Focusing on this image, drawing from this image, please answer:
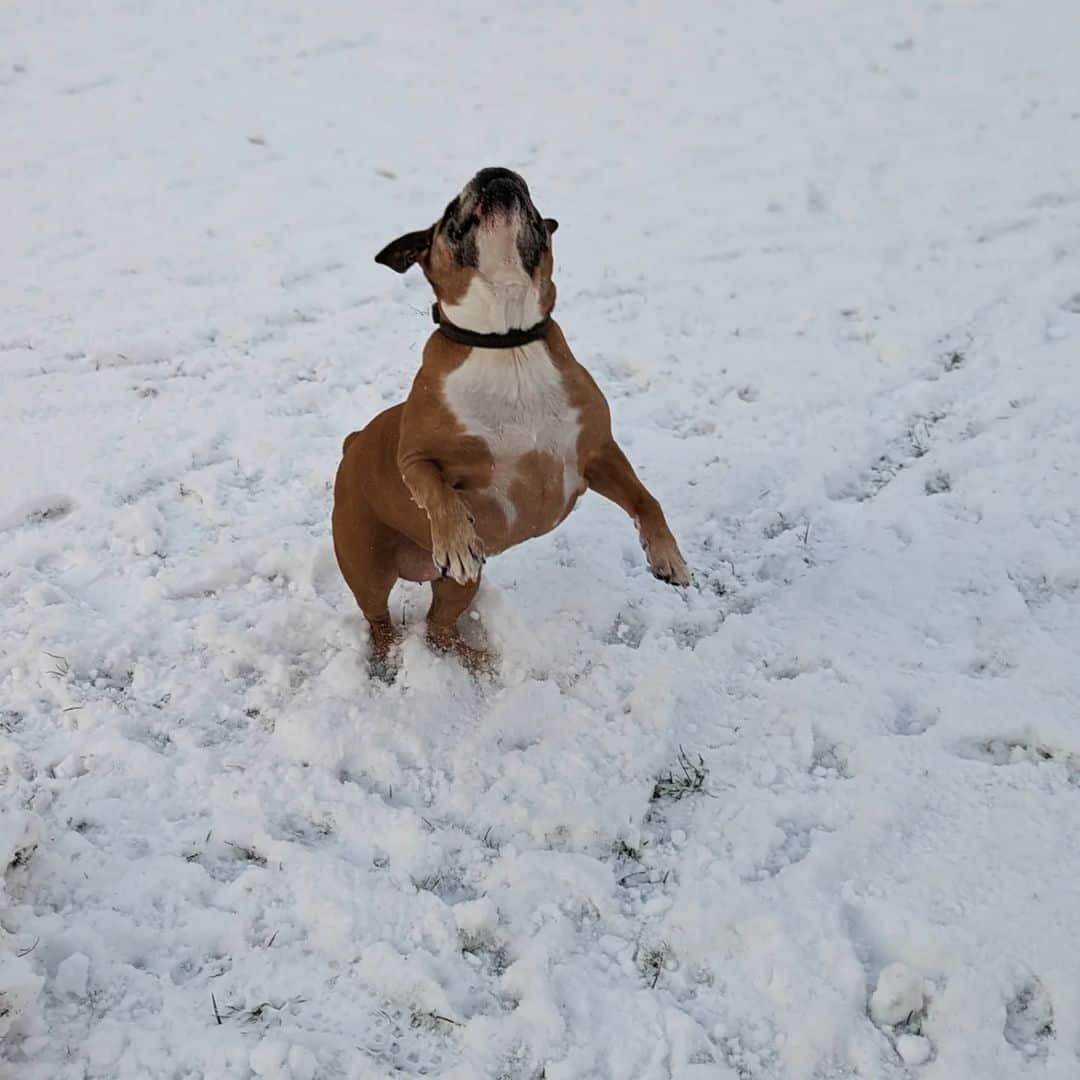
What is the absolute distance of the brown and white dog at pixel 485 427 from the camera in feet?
9.90

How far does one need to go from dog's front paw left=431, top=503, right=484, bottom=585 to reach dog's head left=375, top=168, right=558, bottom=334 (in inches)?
22.9

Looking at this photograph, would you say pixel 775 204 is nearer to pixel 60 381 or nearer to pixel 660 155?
pixel 660 155

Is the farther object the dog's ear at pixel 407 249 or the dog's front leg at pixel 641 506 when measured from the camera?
the dog's front leg at pixel 641 506

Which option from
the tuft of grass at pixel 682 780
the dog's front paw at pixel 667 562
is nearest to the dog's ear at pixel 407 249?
the dog's front paw at pixel 667 562

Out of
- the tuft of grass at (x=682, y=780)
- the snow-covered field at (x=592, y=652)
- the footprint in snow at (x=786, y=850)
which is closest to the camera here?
the snow-covered field at (x=592, y=652)

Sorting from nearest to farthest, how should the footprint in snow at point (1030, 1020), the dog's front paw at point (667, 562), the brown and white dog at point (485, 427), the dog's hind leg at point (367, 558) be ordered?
1. the footprint in snow at point (1030, 1020)
2. the brown and white dog at point (485, 427)
3. the dog's front paw at point (667, 562)
4. the dog's hind leg at point (367, 558)

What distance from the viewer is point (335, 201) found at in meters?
7.28

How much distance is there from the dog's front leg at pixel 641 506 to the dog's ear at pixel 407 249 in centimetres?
83

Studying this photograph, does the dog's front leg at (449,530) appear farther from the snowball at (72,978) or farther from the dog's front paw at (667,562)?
the snowball at (72,978)

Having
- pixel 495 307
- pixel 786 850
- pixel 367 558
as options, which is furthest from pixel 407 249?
pixel 786 850

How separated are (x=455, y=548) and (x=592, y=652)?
2.80 feet

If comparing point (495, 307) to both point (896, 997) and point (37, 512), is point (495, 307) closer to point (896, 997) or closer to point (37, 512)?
point (896, 997)

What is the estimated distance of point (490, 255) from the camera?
297cm

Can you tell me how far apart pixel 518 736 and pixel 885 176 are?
17.4ft
